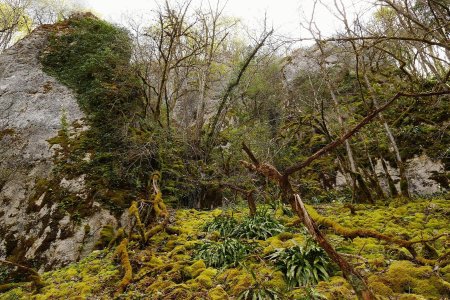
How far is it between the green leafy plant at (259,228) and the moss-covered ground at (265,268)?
0.88 feet

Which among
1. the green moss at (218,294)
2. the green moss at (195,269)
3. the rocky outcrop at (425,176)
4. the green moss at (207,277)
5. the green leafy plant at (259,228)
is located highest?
the rocky outcrop at (425,176)

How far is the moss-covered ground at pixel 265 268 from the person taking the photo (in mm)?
3652

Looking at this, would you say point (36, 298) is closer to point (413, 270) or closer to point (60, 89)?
point (413, 270)

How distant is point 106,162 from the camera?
983 centimetres

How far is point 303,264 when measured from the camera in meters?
4.27

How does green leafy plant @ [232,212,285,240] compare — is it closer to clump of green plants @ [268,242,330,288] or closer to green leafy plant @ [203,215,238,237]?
green leafy plant @ [203,215,238,237]

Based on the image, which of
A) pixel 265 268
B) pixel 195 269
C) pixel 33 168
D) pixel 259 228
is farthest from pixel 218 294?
pixel 33 168

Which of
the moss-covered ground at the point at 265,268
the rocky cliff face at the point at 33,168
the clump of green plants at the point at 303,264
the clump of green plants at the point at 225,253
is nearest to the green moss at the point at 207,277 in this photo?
the moss-covered ground at the point at 265,268

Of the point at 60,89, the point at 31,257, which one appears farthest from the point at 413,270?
the point at 60,89

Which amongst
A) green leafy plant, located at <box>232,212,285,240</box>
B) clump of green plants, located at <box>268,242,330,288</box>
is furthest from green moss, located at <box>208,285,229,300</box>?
green leafy plant, located at <box>232,212,285,240</box>

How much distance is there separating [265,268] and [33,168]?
27.2ft

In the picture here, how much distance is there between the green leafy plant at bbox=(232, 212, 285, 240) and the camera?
6184 millimetres

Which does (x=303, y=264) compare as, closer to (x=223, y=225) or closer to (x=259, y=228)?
(x=259, y=228)

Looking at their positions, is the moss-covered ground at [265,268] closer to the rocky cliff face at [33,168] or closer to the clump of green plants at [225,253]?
the clump of green plants at [225,253]
